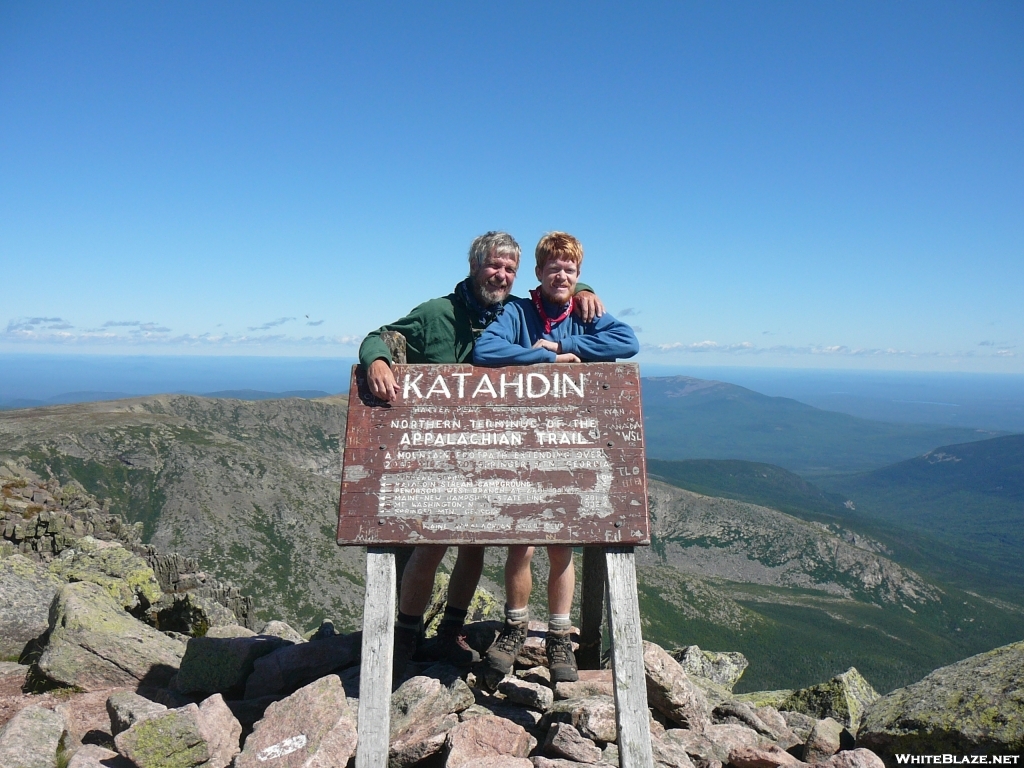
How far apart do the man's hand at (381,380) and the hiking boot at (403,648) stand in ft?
12.3

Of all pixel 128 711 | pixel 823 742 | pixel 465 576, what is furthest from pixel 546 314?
pixel 823 742

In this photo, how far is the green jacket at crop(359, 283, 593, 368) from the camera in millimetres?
8625

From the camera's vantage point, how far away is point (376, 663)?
6945 mm

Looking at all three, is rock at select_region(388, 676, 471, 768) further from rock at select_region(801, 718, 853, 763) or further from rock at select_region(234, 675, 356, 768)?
rock at select_region(801, 718, 853, 763)

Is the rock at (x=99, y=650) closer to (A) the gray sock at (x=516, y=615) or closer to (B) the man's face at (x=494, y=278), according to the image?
(A) the gray sock at (x=516, y=615)

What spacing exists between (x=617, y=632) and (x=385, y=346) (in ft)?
13.9

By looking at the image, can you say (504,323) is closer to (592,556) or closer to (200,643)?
(592,556)

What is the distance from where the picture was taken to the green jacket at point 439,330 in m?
8.62

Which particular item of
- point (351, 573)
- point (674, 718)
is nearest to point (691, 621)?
point (351, 573)

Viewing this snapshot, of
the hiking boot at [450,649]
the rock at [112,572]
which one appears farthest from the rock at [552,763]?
the rock at [112,572]

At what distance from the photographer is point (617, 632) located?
7043 mm

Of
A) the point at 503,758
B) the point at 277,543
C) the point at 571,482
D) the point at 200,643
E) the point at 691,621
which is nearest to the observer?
the point at 503,758

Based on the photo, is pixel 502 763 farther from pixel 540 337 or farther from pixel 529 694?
pixel 540 337

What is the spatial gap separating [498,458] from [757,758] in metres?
4.99
